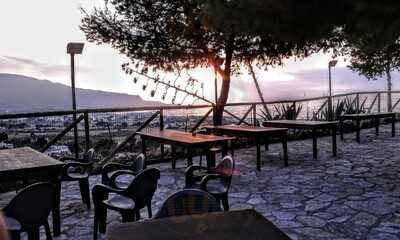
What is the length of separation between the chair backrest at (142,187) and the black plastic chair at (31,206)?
594 millimetres

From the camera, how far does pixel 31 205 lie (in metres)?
2.39

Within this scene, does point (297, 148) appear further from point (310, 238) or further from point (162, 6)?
point (310, 238)

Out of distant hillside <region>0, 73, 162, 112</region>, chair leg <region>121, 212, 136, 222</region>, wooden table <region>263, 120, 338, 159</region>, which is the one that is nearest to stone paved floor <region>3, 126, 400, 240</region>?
wooden table <region>263, 120, 338, 159</region>

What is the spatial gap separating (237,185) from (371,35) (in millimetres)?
3530

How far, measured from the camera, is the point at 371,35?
2.14 meters

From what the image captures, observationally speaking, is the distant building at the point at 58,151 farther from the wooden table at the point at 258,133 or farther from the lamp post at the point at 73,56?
the wooden table at the point at 258,133

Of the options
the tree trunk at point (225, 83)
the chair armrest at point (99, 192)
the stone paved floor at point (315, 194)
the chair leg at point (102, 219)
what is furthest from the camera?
the tree trunk at point (225, 83)

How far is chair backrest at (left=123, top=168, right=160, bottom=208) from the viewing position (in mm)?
2862

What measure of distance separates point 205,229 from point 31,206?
1.23m

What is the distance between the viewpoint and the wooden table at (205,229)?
1691 mm

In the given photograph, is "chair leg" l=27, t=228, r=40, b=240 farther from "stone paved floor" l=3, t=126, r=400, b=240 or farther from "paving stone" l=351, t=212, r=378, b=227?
"paving stone" l=351, t=212, r=378, b=227

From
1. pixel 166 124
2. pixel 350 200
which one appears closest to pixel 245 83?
pixel 166 124

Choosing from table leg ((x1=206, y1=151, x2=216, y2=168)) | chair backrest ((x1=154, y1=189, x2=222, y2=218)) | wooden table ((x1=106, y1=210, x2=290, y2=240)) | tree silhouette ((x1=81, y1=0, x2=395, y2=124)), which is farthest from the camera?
tree silhouette ((x1=81, y1=0, x2=395, y2=124))

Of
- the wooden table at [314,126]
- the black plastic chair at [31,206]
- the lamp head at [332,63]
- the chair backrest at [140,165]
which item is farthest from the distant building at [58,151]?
the lamp head at [332,63]
